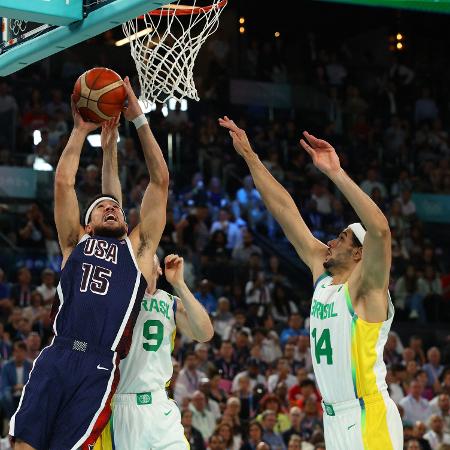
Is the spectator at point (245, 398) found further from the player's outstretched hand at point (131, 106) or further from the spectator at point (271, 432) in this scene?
the player's outstretched hand at point (131, 106)

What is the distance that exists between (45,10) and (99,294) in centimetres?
187

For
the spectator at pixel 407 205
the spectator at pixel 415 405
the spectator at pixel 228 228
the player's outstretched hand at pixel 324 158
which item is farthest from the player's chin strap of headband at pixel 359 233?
the spectator at pixel 407 205

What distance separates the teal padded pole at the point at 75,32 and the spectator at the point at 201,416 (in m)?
6.08

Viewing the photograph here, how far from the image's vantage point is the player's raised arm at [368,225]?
611cm

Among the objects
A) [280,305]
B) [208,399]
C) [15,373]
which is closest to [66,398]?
[15,373]

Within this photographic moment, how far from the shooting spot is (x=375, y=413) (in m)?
6.46

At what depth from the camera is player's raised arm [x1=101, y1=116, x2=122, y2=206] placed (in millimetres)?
7453

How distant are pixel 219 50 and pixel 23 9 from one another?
16.8m

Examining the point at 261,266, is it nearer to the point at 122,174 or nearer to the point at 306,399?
the point at 122,174

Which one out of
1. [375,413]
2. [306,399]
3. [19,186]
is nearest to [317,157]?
[375,413]

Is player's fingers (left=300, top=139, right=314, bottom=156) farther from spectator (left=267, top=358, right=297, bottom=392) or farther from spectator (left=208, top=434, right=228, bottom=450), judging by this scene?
spectator (left=267, top=358, right=297, bottom=392)

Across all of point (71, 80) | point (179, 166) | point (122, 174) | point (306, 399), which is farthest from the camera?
point (71, 80)

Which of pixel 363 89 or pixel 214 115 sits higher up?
pixel 363 89

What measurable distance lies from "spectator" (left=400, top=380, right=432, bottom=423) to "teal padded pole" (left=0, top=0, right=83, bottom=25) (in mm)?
8643
